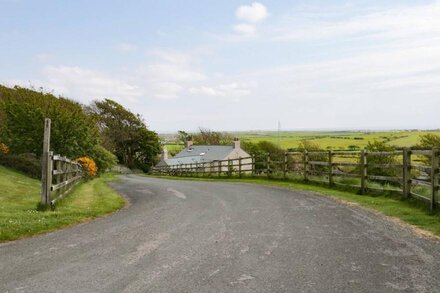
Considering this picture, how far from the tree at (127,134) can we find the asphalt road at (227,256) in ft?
242

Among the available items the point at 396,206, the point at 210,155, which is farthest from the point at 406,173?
the point at 210,155

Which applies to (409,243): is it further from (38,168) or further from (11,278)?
(38,168)

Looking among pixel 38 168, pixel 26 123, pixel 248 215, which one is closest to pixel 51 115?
pixel 26 123

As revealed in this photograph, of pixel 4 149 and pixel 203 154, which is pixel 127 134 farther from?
pixel 4 149

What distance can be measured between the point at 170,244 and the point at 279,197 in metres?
8.06

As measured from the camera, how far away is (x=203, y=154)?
76312 mm

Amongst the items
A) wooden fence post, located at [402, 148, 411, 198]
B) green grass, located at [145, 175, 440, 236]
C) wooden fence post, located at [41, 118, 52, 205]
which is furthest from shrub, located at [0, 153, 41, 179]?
wooden fence post, located at [402, 148, 411, 198]

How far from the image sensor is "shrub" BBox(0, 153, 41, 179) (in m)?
26.9

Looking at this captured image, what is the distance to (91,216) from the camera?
1130 cm

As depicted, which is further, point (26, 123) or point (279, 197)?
point (26, 123)

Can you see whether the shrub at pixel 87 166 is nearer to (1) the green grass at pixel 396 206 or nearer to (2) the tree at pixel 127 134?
(1) the green grass at pixel 396 206

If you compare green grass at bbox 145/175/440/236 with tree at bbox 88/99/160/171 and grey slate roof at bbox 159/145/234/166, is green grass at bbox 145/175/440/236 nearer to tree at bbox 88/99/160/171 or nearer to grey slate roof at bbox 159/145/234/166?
grey slate roof at bbox 159/145/234/166

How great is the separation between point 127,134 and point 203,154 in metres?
18.6

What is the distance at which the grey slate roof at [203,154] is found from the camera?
7220 cm
